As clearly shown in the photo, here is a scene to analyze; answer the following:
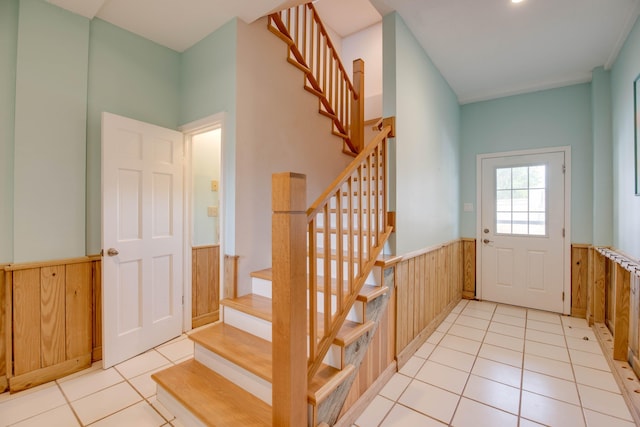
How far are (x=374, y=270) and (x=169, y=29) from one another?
2.71 metres

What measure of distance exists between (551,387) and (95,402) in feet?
10.6

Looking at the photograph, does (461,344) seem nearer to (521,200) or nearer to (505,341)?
(505,341)

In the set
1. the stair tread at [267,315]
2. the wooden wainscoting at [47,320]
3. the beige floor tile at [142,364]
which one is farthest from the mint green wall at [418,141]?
the wooden wainscoting at [47,320]

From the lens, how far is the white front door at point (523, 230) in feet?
11.9

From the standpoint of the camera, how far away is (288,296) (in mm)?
1321

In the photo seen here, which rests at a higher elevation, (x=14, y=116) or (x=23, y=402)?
(x=14, y=116)

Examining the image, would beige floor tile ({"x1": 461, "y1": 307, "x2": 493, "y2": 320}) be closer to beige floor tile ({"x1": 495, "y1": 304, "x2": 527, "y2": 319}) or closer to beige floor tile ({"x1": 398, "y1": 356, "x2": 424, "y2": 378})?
beige floor tile ({"x1": 495, "y1": 304, "x2": 527, "y2": 319})

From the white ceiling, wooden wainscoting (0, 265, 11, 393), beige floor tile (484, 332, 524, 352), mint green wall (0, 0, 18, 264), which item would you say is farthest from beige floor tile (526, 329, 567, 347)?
mint green wall (0, 0, 18, 264)

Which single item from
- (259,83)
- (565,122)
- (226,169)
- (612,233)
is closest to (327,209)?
(226,169)

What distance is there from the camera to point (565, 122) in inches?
141

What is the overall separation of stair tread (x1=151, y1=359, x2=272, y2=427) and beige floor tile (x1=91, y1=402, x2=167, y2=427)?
0.60ft

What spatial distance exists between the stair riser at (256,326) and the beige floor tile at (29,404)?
1.15 m

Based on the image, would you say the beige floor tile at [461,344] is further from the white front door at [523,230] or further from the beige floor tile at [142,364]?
the beige floor tile at [142,364]

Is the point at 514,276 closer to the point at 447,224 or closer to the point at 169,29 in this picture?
the point at 447,224
